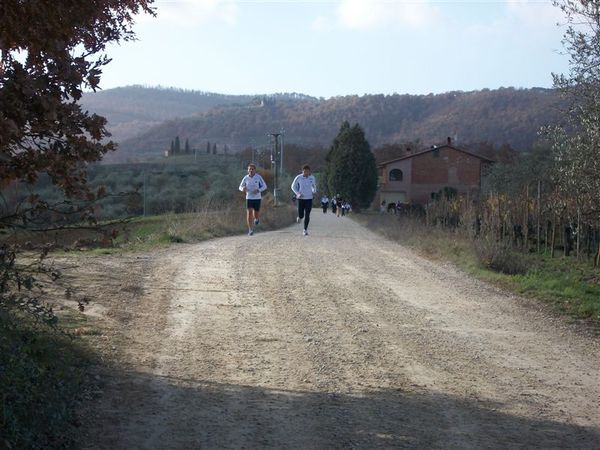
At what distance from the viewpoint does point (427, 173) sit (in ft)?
267

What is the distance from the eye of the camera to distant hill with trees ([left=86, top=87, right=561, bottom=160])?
10762cm

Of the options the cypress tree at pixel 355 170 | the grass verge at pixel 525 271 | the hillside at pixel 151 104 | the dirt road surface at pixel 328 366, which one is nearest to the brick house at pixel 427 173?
the cypress tree at pixel 355 170

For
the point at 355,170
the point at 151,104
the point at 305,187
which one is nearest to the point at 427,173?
the point at 355,170

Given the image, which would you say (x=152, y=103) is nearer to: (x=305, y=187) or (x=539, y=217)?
(x=539, y=217)

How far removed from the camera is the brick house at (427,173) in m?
79.1

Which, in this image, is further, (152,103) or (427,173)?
(152,103)

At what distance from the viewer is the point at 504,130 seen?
329 ft

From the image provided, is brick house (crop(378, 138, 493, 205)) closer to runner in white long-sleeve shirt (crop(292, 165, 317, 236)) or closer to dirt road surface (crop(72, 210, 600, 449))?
runner in white long-sleeve shirt (crop(292, 165, 317, 236))

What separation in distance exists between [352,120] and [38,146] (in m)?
122

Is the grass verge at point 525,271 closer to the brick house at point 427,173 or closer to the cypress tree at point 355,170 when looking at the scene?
the cypress tree at point 355,170

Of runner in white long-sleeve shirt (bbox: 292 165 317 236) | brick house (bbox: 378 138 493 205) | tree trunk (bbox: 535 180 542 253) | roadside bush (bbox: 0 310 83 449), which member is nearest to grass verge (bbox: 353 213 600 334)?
tree trunk (bbox: 535 180 542 253)

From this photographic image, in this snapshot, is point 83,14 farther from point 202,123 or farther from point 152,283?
point 202,123

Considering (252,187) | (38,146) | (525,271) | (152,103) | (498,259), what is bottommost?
(525,271)

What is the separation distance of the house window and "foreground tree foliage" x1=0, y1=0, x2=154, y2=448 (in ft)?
259
